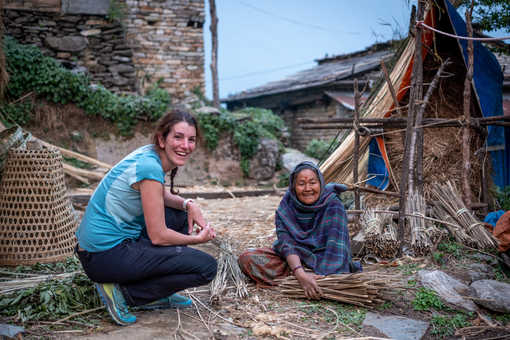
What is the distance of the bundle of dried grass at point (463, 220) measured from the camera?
3.40m

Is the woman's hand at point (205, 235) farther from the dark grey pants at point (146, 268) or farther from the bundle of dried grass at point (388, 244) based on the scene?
the bundle of dried grass at point (388, 244)

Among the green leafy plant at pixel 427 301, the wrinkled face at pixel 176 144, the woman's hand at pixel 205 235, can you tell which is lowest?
the green leafy plant at pixel 427 301

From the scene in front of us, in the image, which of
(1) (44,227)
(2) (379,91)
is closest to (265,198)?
(2) (379,91)

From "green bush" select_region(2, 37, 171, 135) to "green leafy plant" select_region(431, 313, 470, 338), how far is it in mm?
7703

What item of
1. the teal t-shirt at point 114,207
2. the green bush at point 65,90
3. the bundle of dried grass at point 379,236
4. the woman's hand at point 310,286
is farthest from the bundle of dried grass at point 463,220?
the green bush at point 65,90

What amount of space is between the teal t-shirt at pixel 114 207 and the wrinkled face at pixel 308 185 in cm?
110

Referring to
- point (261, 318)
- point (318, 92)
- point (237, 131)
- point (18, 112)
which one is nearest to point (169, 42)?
point (237, 131)

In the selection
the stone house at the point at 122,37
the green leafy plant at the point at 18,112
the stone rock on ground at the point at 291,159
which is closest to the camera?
the green leafy plant at the point at 18,112

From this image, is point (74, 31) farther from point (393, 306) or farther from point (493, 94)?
point (393, 306)

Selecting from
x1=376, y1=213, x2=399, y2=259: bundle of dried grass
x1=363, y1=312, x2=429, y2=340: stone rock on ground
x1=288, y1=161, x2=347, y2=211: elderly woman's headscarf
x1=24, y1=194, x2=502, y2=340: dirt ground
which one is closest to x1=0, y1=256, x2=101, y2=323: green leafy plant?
x1=24, y1=194, x2=502, y2=340: dirt ground

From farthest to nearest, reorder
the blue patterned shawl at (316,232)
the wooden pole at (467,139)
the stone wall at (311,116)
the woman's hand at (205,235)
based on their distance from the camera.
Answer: the stone wall at (311,116) → the wooden pole at (467,139) → the blue patterned shawl at (316,232) → the woman's hand at (205,235)

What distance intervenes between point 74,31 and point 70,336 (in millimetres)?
9159

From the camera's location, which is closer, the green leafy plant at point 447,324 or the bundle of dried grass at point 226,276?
the green leafy plant at point 447,324

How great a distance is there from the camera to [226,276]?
2836 mm
